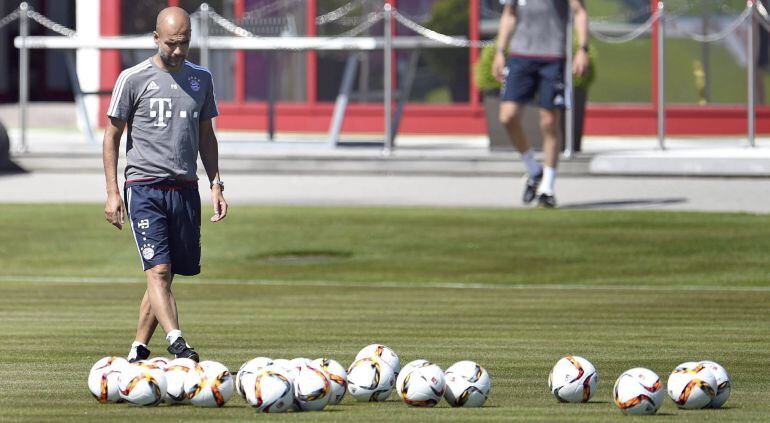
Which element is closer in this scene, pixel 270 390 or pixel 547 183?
pixel 270 390

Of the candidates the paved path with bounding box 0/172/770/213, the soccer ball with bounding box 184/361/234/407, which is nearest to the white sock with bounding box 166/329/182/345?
the soccer ball with bounding box 184/361/234/407

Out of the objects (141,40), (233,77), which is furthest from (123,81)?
(233,77)

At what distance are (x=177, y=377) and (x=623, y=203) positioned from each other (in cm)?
1140

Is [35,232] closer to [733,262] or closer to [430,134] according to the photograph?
[733,262]

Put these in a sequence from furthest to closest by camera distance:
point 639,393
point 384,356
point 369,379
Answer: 1. point 384,356
2. point 369,379
3. point 639,393

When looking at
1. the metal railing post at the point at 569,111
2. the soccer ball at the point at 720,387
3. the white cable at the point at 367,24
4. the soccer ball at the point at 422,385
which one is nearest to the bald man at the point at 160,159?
the soccer ball at the point at 422,385

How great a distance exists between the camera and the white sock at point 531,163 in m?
18.7

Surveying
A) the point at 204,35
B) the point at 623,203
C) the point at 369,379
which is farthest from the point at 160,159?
the point at 204,35

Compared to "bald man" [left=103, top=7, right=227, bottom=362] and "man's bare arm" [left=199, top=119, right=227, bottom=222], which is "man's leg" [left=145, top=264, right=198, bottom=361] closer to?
"bald man" [left=103, top=7, right=227, bottom=362]

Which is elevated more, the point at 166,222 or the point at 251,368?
the point at 166,222

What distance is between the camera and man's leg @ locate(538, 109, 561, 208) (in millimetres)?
18250

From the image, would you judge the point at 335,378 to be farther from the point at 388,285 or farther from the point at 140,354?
the point at 388,285

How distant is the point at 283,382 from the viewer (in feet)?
26.3

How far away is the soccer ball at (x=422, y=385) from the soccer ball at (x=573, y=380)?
532 millimetres
